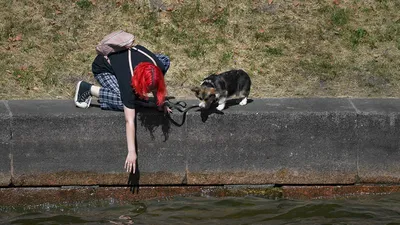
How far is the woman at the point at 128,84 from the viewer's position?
8.50 meters

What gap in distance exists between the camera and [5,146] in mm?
8898

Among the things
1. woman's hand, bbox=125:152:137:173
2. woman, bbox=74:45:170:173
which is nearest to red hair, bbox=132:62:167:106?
woman, bbox=74:45:170:173

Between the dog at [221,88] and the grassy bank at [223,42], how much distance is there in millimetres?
1153

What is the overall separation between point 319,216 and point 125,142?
2.15 metres

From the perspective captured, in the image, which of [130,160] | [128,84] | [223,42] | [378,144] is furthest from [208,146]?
[223,42]

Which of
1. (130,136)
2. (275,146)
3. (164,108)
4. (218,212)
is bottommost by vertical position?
(218,212)

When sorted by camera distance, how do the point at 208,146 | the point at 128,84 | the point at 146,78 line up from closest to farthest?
the point at 146,78, the point at 128,84, the point at 208,146

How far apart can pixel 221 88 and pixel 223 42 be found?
2700 mm

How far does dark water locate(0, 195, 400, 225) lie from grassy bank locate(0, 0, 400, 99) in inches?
67.9

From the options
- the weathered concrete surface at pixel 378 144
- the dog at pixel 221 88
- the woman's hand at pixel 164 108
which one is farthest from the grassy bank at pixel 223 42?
the woman's hand at pixel 164 108

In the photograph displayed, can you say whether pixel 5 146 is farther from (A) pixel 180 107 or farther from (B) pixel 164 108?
(A) pixel 180 107

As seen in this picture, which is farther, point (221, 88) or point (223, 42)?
point (223, 42)

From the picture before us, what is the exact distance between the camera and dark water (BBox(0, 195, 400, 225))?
28.8 ft

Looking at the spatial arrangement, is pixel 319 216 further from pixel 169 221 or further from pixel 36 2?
pixel 36 2
